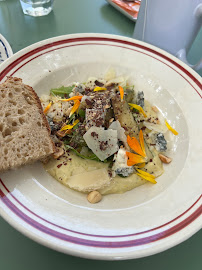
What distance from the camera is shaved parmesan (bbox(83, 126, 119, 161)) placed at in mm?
1482

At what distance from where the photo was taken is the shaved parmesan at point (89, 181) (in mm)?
1372

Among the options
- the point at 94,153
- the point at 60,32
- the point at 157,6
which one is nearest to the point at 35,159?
the point at 94,153

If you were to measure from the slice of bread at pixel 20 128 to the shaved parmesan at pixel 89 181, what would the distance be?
21 cm

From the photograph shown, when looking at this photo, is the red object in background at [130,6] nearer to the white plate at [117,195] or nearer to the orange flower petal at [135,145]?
the white plate at [117,195]

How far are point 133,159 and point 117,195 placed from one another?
23 centimetres

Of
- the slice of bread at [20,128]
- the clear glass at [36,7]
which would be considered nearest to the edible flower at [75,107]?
the slice of bread at [20,128]

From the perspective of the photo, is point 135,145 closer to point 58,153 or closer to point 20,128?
point 58,153

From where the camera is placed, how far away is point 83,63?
190 centimetres

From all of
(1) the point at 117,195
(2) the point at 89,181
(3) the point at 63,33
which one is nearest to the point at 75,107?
(2) the point at 89,181

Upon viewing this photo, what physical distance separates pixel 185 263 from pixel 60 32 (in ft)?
7.39

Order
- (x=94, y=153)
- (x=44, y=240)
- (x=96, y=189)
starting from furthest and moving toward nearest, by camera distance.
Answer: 1. (x=94, y=153)
2. (x=96, y=189)
3. (x=44, y=240)

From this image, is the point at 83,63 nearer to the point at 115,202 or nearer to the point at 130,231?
the point at 115,202

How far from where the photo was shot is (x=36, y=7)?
103 inches

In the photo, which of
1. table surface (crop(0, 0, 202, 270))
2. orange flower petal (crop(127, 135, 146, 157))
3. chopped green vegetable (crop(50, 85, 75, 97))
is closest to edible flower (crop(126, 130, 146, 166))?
orange flower petal (crop(127, 135, 146, 157))
